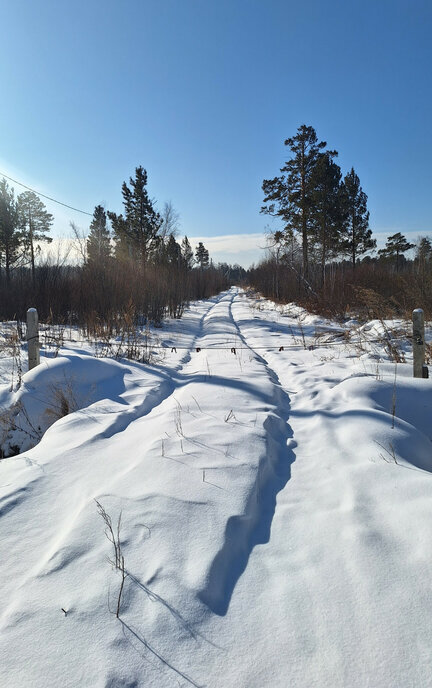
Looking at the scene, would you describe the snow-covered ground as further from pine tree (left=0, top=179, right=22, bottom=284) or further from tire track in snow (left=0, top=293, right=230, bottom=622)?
pine tree (left=0, top=179, right=22, bottom=284)

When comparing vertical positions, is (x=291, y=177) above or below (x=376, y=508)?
above

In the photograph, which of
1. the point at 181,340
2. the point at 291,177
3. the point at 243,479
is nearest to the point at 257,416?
the point at 243,479

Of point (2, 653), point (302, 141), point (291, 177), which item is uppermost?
point (302, 141)

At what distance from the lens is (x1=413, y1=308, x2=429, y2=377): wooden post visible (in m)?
4.29

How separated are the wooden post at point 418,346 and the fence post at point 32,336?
479 cm

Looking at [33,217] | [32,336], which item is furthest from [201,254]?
[32,336]

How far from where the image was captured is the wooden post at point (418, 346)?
4.29m

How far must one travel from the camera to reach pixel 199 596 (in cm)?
139

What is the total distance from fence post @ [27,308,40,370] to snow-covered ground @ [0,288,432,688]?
1221 millimetres

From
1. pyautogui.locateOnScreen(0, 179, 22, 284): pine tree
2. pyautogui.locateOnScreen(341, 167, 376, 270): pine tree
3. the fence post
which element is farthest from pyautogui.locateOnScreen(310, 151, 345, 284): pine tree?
pyautogui.locateOnScreen(0, 179, 22, 284): pine tree

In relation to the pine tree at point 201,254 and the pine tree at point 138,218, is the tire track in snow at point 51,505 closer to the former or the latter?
the pine tree at point 138,218

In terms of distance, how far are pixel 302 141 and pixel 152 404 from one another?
68.1 feet

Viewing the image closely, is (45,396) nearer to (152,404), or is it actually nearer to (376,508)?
(152,404)

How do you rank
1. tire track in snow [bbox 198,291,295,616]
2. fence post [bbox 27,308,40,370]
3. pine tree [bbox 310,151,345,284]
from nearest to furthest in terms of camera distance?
tire track in snow [bbox 198,291,295,616], fence post [bbox 27,308,40,370], pine tree [bbox 310,151,345,284]
